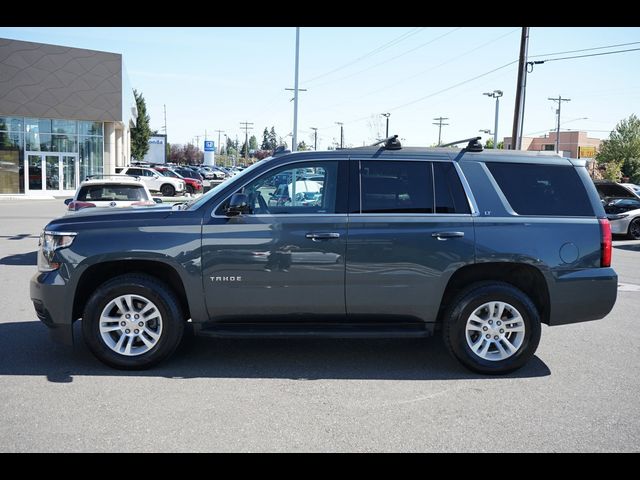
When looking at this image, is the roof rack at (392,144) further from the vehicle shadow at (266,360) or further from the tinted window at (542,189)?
the vehicle shadow at (266,360)

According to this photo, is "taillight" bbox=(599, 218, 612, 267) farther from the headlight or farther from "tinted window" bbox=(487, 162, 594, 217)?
the headlight

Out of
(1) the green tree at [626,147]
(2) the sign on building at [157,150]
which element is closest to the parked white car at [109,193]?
(2) the sign on building at [157,150]

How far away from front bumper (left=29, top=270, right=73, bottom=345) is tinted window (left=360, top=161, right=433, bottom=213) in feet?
9.05

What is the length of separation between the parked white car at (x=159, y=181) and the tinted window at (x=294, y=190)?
30.9 meters

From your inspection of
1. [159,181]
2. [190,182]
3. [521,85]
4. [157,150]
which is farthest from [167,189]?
[157,150]

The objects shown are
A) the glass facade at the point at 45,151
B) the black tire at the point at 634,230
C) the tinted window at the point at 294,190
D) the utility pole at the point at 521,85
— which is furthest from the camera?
the glass facade at the point at 45,151

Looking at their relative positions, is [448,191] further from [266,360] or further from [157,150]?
A: [157,150]

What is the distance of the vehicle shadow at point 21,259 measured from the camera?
11.5 metres

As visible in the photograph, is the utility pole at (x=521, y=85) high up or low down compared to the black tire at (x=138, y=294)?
up

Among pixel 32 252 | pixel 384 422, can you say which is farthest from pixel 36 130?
pixel 384 422

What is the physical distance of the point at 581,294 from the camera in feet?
18.3

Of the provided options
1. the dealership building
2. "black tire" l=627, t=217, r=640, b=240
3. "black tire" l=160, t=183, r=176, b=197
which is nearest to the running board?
"black tire" l=627, t=217, r=640, b=240
